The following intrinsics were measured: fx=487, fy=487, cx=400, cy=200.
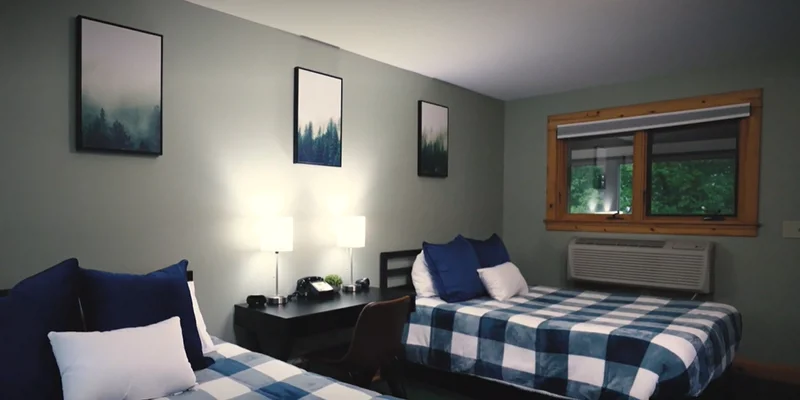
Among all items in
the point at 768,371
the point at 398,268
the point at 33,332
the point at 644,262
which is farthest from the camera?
the point at 644,262

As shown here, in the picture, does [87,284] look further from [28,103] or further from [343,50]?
[343,50]

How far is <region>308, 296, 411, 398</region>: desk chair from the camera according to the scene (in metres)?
2.34

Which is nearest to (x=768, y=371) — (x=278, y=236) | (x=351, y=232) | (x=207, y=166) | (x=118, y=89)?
(x=351, y=232)

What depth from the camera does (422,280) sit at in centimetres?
356

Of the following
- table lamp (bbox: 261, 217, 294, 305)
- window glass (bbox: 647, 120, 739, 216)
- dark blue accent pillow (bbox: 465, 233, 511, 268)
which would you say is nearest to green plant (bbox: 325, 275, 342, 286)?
table lamp (bbox: 261, 217, 294, 305)

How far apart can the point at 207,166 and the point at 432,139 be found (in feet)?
6.61

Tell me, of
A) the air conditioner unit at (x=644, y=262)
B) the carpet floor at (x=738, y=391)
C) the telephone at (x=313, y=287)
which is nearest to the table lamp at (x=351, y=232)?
the telephone at (x=313, y=287)

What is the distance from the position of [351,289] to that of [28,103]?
79.7 inches

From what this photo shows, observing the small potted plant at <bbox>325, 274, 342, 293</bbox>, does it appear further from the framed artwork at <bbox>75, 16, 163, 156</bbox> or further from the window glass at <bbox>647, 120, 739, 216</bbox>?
the window glass at <bbox>647, 120, 739, 216</bbox>

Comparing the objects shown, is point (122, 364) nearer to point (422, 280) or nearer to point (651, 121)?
point (422, 280)

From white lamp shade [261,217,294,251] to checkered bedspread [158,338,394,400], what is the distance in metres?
0.77

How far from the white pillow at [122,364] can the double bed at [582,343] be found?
173cm

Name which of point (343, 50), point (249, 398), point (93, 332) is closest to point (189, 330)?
point (93, 332)

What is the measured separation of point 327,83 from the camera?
3301mm
